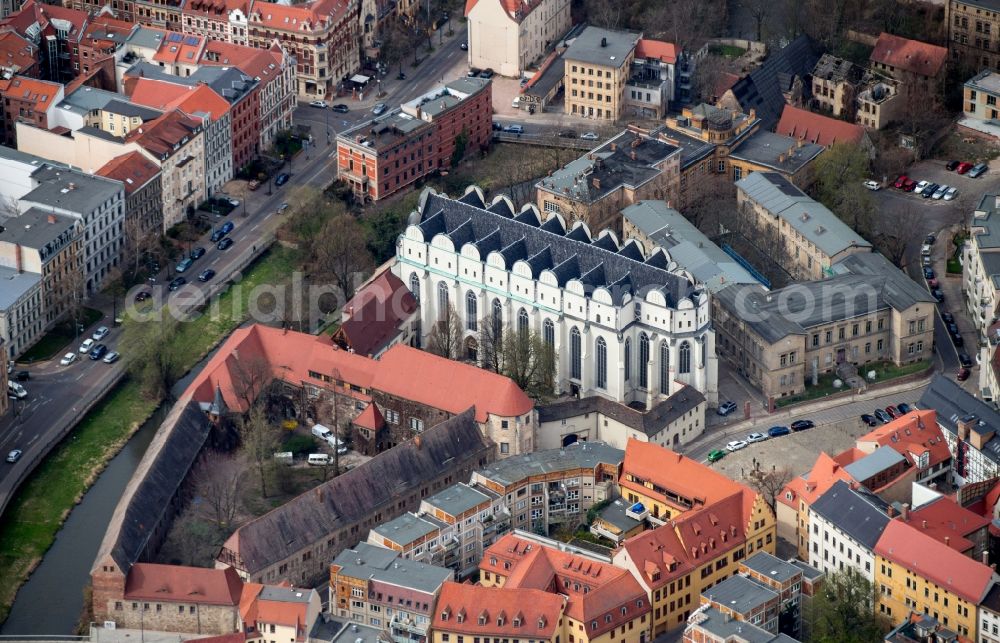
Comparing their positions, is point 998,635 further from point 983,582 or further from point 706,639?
point 706,639

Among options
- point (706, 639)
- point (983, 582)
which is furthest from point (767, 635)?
point (983, 582)

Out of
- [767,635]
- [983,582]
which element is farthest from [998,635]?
[767,635]

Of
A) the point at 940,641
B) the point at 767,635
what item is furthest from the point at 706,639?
the point at 940,641

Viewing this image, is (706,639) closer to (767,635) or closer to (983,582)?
(767,635)

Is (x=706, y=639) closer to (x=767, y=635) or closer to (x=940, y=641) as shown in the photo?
(x=767, y=635)

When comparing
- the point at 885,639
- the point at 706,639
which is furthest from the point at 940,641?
the point at 706,639

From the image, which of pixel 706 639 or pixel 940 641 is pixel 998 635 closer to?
pixel 940 641
